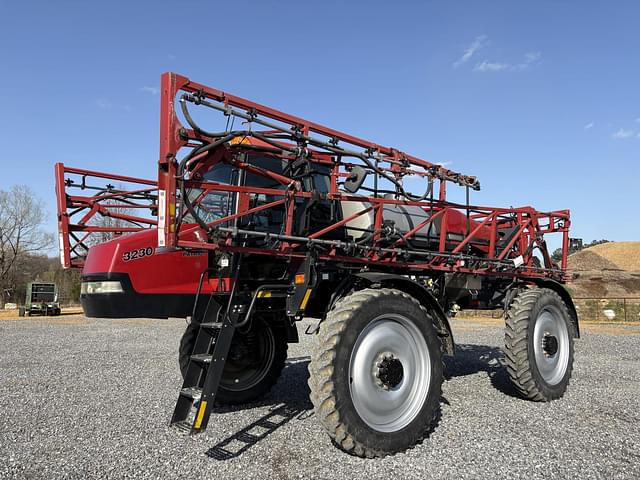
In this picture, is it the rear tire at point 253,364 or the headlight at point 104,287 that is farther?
the rear tire at point 253,364

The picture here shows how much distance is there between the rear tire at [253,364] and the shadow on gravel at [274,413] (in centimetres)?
15

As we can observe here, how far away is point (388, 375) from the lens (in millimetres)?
4320

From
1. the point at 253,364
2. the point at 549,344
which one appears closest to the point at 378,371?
the point at 253,364

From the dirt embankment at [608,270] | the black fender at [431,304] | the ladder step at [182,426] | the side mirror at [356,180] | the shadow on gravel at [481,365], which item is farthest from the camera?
the dirt embankment at [608,270]

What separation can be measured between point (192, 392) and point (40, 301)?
27153 millimetres

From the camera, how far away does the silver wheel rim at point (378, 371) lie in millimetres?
4180

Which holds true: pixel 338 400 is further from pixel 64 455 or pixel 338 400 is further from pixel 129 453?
pixel 64 455

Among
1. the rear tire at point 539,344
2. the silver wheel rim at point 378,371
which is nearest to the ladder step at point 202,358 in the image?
the silver wheel rim at point 378,371

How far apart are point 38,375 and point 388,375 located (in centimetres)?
634

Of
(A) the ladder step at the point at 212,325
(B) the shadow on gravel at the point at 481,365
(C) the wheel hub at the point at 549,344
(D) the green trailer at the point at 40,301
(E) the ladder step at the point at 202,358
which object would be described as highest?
(A) the ladder step at the point at 212,325

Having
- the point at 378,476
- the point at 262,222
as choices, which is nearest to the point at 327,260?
the point at 262,222

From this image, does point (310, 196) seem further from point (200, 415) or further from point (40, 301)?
point (40, 301)

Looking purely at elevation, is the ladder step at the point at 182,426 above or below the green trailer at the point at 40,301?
above

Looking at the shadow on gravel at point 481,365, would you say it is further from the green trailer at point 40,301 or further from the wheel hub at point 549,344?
the green trailer at point 40,301
